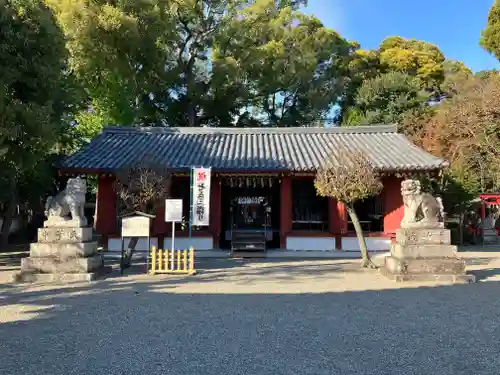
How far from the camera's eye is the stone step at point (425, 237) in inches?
368

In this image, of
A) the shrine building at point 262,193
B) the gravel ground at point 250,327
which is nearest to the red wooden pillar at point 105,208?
the shrine building at point 262,193

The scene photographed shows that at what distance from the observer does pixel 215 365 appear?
4.18 metres

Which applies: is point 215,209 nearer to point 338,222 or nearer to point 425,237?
point 338,222

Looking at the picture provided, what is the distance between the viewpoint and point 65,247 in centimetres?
941

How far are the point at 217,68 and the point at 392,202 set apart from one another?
14530mm

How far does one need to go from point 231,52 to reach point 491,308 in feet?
72.9

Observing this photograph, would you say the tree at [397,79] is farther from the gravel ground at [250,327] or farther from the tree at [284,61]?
the gravel ground at [250,327]

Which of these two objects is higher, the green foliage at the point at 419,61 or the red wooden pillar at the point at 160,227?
the green foliage at the point at 419,61

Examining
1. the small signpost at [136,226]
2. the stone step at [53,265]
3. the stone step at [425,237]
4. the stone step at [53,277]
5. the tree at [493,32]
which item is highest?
the tree at [493,32]

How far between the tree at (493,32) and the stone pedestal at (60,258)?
69.5ft

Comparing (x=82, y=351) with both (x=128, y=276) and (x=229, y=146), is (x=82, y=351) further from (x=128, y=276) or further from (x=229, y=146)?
(x=229, y=146)

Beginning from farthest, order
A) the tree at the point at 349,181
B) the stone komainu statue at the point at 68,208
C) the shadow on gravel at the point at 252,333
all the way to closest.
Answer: the tree at the point at 349,181, the stone komainu statue at the point at 68,208, the shadow on gravel at the point at 252,333

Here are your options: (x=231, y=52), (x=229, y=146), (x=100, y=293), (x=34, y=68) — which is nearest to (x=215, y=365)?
(x=100, y=293)

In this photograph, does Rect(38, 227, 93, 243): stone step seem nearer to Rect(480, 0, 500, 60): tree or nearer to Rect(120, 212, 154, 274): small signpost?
Rect(120, 212, 154, 274): small signpost
